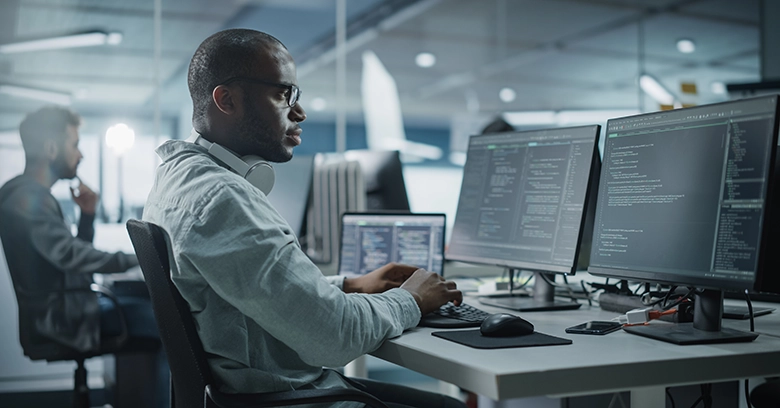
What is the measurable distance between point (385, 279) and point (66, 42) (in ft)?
9.73

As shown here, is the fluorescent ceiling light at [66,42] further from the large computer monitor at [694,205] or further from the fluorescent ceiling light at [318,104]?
the large computer monitor at [694,205]

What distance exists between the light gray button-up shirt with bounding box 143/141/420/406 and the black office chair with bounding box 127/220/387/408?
3cm

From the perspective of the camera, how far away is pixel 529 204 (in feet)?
6.11

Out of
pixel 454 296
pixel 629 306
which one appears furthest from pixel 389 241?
pixel 629 306

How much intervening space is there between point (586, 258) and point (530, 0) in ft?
13.0

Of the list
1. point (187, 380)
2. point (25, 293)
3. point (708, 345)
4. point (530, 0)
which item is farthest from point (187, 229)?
point (530, 0)

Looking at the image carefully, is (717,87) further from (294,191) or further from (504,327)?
(504,327)

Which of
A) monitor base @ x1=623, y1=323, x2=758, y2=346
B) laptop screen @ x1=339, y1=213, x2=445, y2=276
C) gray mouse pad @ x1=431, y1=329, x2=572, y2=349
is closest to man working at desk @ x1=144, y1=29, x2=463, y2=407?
gray mouse pad @ x1=431, y1=329, x2=572, y2=349

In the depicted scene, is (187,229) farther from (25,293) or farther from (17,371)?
(17,371)

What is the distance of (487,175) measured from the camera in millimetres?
2031

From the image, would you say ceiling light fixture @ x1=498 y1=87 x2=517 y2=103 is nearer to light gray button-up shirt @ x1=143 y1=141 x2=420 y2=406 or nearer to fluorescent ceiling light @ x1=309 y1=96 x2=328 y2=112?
fluorescent ceiling light @ x1=309 y1=96 x2=328 y2=112

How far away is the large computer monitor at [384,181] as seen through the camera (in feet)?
10.0

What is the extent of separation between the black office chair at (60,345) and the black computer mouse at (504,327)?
2.08 metres

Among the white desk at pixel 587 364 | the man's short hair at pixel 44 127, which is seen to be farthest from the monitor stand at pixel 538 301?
the man's short hair at pixel 44 127
